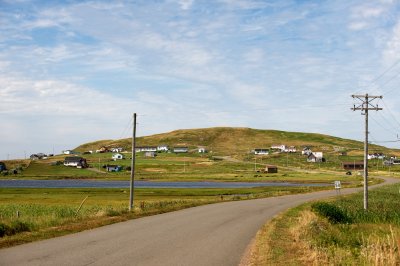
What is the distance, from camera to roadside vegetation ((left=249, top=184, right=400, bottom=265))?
55.1 feet

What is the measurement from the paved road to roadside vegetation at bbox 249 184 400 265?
1161mm

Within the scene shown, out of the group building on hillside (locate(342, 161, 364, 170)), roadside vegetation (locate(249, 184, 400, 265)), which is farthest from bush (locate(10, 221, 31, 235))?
building on hillside (locate(342, 161, 364, 170))

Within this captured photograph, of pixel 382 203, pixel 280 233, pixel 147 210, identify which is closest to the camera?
pixel 280 233

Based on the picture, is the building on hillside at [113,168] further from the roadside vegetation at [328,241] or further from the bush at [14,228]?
the bush at [14,228]

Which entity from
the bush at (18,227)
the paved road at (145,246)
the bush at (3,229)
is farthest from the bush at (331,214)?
the bush at (3,229)

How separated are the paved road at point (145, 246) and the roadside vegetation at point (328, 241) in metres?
1.16

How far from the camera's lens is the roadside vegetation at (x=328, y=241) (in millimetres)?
16797

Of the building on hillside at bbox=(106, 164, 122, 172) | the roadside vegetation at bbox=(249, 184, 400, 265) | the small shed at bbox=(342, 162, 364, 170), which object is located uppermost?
the small shed at bbox=(342, 162, 364, 170)

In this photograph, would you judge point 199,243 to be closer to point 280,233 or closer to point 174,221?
point 280,233

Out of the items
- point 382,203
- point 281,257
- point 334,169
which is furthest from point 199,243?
point 334,169

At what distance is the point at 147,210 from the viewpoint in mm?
38719

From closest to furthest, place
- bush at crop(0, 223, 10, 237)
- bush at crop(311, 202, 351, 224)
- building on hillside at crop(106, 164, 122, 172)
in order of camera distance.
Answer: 1. bush at crop(0, 223, 10, 237)
2. bush at crop(311, 202, 351, 224)
3. building on hillside at crop(106, 164, 122, 172)

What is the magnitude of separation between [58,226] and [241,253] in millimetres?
11566

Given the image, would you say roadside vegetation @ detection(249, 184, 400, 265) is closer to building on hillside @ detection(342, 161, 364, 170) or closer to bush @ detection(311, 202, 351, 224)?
bush @ detection(311, 202, 351, 224)
